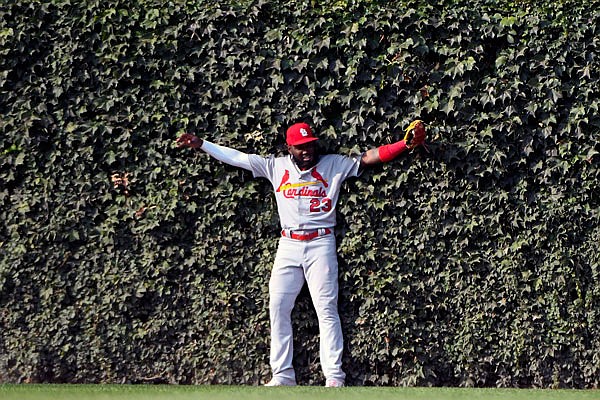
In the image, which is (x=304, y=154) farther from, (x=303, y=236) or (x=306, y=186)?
(x=303, y=236)

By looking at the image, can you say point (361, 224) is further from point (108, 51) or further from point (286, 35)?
point (108, 51)

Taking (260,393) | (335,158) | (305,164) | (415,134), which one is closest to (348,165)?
(335,158)

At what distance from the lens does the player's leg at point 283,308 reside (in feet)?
28.7

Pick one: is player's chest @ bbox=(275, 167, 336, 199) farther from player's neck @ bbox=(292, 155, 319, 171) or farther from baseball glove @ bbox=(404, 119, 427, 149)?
baseball glove @ bbox=(404, 119, 427, 149)

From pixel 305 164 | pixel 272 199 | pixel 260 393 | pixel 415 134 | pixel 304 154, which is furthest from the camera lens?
pixel 272 199

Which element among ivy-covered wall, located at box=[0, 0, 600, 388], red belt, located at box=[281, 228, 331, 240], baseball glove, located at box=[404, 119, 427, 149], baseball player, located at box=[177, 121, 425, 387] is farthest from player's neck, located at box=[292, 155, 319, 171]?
baseball glove, located at box=[404, 119, 427, 149]

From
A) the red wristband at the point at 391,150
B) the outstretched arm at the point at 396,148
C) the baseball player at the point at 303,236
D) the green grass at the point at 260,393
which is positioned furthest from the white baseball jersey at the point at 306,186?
the green grass at the point at 260,393

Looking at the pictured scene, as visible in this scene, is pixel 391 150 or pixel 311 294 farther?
pixel 311 294

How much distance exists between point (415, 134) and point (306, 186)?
969mm

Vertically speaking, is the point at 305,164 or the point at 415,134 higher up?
the point at 415,134

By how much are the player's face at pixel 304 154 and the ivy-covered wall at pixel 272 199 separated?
0.65 ft

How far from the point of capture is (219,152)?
8680mm

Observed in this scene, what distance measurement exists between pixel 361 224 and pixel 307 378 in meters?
1.34

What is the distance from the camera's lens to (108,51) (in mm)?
8836
